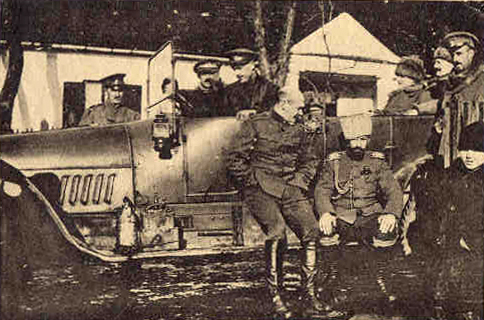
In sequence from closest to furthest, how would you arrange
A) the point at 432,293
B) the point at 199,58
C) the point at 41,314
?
1. the point at 41,314
2. the point at 199,58
3. the point at 432,293

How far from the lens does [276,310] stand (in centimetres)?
298

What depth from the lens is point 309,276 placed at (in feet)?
9.86

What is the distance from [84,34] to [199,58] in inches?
25.4

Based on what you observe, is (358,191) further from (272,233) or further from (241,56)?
(241,56)

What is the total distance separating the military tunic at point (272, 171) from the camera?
2961mm

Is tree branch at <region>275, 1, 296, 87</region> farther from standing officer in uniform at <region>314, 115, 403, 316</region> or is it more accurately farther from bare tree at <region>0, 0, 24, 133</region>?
bare tree at <region>0, 0, 24, 133</region>

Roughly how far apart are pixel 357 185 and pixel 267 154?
0.57 m

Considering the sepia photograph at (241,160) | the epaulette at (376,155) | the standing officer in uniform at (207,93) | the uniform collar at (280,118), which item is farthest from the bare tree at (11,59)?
the epaulette at (376,155)

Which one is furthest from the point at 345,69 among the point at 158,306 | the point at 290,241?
the point at 158,306

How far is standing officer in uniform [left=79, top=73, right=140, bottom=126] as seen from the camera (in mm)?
2924

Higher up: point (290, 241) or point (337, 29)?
point (337, 29)

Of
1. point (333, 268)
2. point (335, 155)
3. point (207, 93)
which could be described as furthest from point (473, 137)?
point (207, 93)

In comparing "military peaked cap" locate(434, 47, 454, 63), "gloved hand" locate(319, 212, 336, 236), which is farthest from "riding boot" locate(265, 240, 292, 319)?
"military peaked cap" locate(434, 47, 454, 63)

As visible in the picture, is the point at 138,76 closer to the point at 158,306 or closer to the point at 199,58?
the point at 199,58
